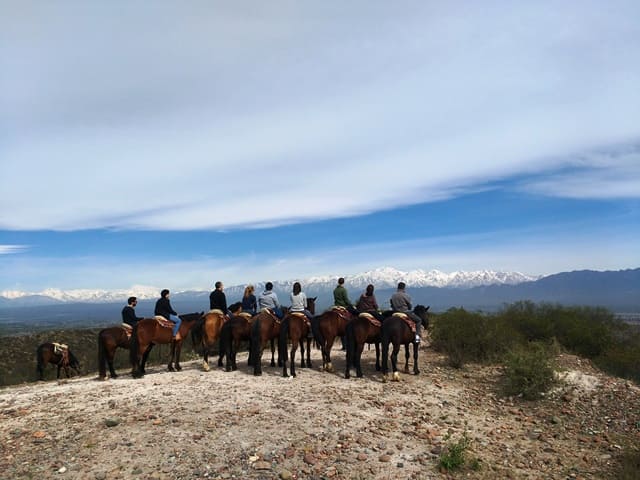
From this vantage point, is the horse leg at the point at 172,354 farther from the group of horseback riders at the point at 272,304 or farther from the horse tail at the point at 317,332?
the horse tail at the point at 317,332

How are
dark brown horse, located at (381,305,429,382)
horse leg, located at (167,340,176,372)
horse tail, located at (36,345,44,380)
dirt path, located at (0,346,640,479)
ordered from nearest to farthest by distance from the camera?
dirt path, located at (0,346,640,479)
dark brown horse, located at (381,305,429,382)
horse leg, located at (167,340,176,372)
horse tail, located at (36,345,44,380)

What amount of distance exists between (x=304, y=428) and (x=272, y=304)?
6.42 meters

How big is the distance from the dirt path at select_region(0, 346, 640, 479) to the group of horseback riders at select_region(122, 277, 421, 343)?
2268 mm

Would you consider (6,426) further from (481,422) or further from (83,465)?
(481,422)

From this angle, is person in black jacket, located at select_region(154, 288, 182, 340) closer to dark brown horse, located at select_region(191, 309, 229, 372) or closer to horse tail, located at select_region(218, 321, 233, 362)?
dark brown horse, located at select_region(191, 309, 229, 372)

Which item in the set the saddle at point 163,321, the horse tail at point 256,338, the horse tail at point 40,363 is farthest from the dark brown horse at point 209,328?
the horse tail at point 40,363

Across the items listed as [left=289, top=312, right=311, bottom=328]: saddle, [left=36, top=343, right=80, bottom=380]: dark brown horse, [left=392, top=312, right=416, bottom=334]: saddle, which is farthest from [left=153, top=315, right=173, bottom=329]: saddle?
[left=36, top=343, right=80, bottom=380]: dark brown horse

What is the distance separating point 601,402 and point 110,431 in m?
10.9

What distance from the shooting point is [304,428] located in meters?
8.28

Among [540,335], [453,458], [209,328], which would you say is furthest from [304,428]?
[540,335]

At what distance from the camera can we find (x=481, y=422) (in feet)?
30.7

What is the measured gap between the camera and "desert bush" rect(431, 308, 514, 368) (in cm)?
1456

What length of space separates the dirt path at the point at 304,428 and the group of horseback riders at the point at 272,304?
2.27m

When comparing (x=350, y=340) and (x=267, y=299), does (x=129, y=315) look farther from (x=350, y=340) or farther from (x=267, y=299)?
(x=350, y=340)
